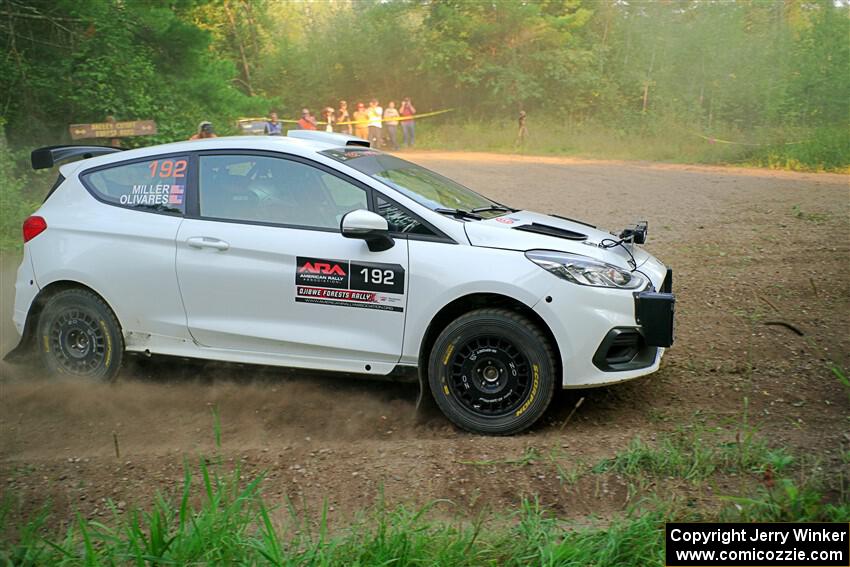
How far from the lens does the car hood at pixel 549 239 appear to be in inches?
195

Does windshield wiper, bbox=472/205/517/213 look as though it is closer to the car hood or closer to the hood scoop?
the car hood

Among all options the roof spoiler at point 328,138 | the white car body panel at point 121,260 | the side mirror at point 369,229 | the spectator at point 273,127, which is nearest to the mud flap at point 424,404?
the side mirror at point 369,229

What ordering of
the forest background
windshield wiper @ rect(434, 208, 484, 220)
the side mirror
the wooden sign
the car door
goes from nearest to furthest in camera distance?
the side mirror
the car door
windshield wiper @ rect(434, 208, 484, 220)
the wooden sign
the forest background

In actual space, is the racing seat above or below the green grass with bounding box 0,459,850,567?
above

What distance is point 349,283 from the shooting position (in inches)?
201

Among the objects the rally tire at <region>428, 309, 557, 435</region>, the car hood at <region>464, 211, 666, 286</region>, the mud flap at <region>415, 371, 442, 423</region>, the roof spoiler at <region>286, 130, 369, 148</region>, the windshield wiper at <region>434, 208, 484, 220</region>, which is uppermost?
the roof spoiler at <region>286, 130, 369, 148</region>

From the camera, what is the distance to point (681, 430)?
475cm

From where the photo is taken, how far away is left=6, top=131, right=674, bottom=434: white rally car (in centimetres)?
480

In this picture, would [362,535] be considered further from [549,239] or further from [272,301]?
[549,239]

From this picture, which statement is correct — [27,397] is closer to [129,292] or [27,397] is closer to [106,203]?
[129,292]

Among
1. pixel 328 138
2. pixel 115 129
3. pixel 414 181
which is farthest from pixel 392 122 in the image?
pixel 414 181

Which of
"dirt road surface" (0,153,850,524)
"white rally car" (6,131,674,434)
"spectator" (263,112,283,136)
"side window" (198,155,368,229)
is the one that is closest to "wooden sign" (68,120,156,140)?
"dirt road surface" (0,153,850,524)

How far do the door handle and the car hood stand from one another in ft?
5.25

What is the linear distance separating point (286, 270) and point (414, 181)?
1113mm
